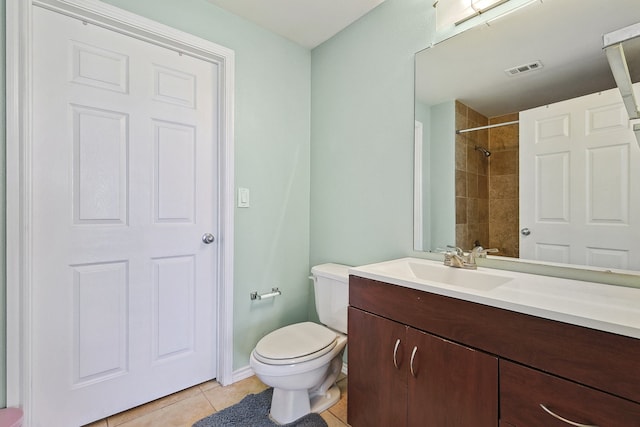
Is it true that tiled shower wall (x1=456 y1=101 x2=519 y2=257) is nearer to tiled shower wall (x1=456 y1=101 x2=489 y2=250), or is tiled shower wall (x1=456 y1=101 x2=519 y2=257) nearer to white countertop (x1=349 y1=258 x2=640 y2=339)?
tiled shower wall (x1=456 y1=101 x2=489 y2=250)

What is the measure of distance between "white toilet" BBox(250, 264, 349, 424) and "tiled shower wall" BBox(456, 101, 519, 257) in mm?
715

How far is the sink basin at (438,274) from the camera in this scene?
4.07ft

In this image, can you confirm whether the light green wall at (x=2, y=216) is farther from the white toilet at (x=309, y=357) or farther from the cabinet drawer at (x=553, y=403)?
the cabinet drawer at (x=553, y=403)

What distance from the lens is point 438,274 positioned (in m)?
1.40

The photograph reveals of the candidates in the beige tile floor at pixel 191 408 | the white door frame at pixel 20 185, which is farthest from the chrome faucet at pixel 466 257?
the white door frame at pixel 20 185

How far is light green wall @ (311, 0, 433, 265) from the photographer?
1.67 metres

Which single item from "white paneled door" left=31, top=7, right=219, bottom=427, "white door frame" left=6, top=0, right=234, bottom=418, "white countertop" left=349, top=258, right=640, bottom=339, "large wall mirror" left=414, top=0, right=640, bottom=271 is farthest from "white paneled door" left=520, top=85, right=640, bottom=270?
"white door frame" left=6, top=0, right=234, bottom=418

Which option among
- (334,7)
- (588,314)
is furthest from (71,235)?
(588,314)

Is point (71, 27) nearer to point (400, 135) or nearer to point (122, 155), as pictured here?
point (122, 155)

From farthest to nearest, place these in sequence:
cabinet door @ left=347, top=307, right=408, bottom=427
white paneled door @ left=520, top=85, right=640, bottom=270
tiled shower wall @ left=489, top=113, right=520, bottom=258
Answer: tiled shower wall @ left=489, top=113, right=520, bottom=258 < cabinet door @ left=347, top=307, right=408, bottom=427 < white paneled door @ left=520, top=85, right=640, bottom=270

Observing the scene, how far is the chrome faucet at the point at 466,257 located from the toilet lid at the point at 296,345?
727 mm

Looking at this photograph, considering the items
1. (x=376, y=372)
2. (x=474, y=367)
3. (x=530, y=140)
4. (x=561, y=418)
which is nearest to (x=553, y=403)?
(x=561, y=418)

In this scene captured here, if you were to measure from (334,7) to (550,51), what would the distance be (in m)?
1.16

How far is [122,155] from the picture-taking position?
5.09 feet
